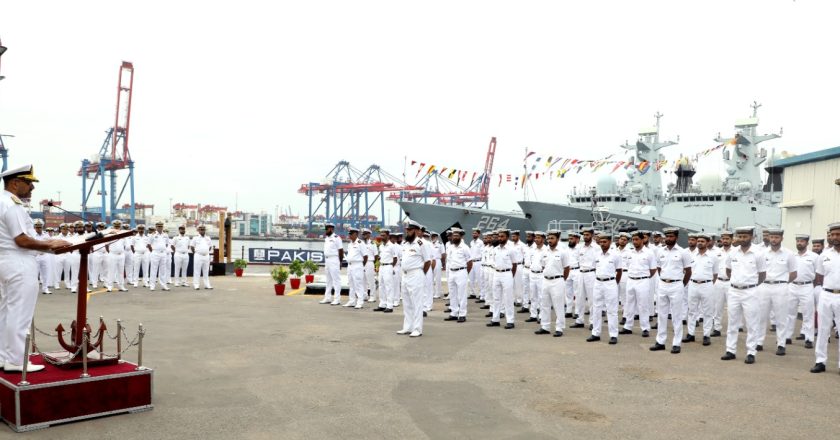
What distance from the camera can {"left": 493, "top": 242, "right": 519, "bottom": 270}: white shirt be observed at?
423 inches

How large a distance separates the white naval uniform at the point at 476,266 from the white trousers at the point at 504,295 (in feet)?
10.7

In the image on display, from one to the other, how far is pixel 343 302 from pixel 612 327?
22.2ft

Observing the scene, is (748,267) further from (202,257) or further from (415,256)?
(202,257)

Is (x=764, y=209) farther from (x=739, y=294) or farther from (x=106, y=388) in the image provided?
(x=106, y=388)

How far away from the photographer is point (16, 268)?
462 centimetres

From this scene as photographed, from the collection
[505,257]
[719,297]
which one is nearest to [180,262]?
[505,257]

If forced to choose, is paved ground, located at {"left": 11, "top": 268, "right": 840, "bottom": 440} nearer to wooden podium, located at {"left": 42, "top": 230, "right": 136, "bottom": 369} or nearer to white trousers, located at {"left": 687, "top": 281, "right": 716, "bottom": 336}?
white trousers, located at {"left": 687, "top": 281, "right": 716, "bottom": 336}

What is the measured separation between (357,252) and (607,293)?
5860 mm

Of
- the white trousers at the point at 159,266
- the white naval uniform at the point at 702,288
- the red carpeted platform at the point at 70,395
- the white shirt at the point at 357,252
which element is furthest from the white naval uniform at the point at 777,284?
the white trousers at the point at 159,266

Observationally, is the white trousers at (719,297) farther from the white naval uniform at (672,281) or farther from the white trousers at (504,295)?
the white trousers at (504,295)

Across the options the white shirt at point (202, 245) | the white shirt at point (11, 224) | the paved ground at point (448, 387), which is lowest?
the paved ground at point (448, 387)

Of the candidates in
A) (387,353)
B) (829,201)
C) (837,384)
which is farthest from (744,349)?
(829,201)

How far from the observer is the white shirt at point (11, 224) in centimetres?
457

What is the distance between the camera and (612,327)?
904 cm
